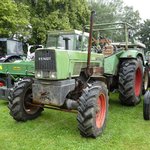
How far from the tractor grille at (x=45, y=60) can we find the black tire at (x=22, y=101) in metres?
0.66

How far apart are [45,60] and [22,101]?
3.62ft

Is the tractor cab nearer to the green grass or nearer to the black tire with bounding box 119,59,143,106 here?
the black tire with bounding box 119,59,143,106

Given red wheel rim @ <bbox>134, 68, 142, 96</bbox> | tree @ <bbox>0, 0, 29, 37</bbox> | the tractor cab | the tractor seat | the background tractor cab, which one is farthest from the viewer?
tree @ <bbox>0, 0, 29, 37</bbox>

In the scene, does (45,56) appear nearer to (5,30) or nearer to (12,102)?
(12,102)

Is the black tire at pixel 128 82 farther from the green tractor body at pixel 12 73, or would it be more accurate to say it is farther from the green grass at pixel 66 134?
the green tractor body at pixel 12 73

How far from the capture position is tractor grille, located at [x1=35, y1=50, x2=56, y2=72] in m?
5.59

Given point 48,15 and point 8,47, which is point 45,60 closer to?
point 8,47

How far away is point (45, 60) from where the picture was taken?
5.68 meters

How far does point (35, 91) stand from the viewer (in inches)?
230

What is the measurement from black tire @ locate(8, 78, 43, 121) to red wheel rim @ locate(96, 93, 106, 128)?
1541 mm

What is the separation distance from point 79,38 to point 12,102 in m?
3.70

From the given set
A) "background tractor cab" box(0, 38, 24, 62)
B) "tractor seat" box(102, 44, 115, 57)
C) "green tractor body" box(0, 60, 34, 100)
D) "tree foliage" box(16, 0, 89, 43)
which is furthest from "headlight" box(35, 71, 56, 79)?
"tree foliage" box(16, 0, 89, 43)

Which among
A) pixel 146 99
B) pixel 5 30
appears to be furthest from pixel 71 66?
pixel 5 30

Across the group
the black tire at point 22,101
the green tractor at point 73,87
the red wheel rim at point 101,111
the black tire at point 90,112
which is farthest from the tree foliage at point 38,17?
the black tire at point 90,112
